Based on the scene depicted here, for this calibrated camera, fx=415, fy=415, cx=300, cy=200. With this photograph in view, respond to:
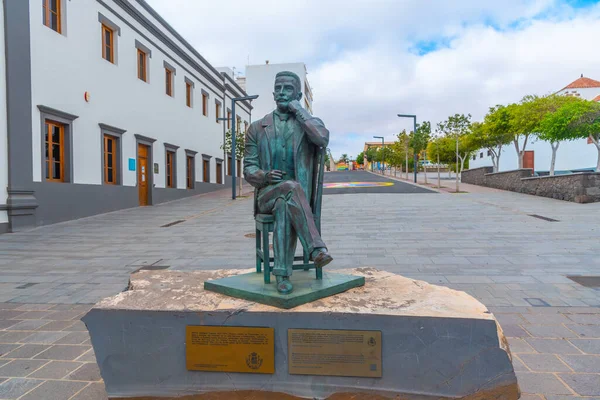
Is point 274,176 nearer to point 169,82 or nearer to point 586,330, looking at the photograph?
point 586,330

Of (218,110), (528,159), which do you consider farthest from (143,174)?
(528,159)

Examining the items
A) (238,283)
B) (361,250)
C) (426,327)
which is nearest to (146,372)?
(238,283)

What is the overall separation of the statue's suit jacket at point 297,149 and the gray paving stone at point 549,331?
2.52 meters

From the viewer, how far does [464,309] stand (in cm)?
265

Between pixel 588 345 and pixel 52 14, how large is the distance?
15.1 m

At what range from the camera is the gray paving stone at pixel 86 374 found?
3037 mm

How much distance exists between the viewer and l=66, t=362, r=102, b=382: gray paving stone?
3037mm

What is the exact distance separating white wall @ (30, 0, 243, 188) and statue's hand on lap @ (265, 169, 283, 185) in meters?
11.1

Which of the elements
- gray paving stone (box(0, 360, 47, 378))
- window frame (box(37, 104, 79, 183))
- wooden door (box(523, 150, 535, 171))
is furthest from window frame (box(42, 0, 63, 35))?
wooden door (box(523, 150, 535, 171))

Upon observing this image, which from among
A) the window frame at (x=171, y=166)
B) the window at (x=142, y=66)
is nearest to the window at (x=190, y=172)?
the window frame at (x=171, y=166)

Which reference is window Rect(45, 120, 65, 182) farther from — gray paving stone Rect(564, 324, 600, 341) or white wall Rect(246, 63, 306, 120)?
white wall Rect(246, 63, 306, 120)

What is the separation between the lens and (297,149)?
3.00 m

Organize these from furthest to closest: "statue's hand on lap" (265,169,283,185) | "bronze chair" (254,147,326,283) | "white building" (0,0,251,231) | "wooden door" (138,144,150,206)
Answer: "wooden door" (138,144,150,206) → "white building" (0,0,251,231) → "bronze chair" (254,147,326,283) → "statue's hand on lap" (265,169,283,185)

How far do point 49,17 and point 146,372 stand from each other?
13349 millimetres
